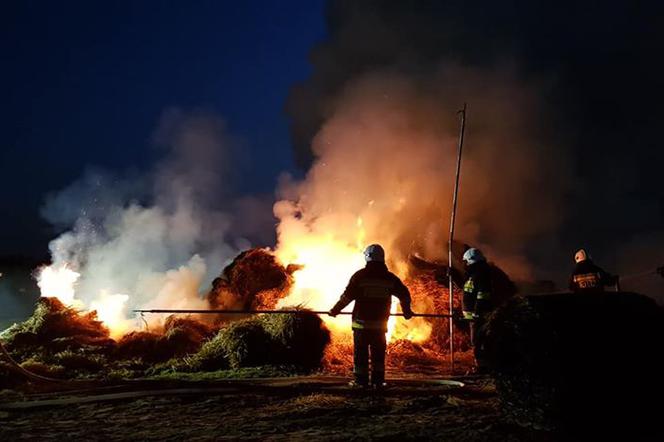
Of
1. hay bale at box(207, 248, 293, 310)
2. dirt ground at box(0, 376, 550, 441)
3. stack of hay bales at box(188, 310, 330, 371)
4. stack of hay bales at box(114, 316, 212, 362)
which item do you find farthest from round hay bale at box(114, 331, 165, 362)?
dirt ground at box(0, 376, 550, 441)

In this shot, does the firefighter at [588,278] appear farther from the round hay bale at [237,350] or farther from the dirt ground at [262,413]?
the round hay bale at [237,350]

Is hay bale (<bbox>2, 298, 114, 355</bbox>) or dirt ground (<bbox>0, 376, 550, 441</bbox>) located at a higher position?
hay bale (<bbox>2, 298, 114, 355</bbox>)

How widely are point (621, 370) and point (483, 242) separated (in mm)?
15681

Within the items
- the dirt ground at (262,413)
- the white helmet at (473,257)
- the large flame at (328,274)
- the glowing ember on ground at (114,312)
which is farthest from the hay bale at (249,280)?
the dirt ground at (262,413)

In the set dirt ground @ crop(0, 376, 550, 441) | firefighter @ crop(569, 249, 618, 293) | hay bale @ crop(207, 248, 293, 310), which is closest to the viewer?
dirt ground @ crop(0, 376, 550, 441)

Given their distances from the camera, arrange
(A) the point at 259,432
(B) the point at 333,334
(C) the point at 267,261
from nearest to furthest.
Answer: (A) the point at 259,432, (B) the point at 333,334, (C) the point at 267,261

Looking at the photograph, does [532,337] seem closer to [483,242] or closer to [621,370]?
[621,370]

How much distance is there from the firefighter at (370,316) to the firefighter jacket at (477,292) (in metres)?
1.79

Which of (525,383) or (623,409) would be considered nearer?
(623,409)

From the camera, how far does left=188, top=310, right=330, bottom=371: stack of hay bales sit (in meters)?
9.41

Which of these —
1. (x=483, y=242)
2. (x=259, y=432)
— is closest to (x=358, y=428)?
(x=259, y=432)

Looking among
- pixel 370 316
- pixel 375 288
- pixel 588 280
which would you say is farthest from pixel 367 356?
pixel 588 280

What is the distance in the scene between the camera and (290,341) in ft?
31.4

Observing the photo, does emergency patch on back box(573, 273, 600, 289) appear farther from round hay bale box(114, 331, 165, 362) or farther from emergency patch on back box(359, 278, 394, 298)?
round hay bale box(114, 331, 165, 362)
